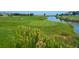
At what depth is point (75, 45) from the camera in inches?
80.4

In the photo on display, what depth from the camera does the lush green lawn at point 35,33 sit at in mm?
2051

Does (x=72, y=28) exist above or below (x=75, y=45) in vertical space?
above

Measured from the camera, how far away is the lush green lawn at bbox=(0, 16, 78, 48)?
6.73 ft

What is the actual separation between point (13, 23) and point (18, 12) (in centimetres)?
11

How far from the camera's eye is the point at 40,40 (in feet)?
6.79

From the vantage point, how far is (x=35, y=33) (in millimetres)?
2074
